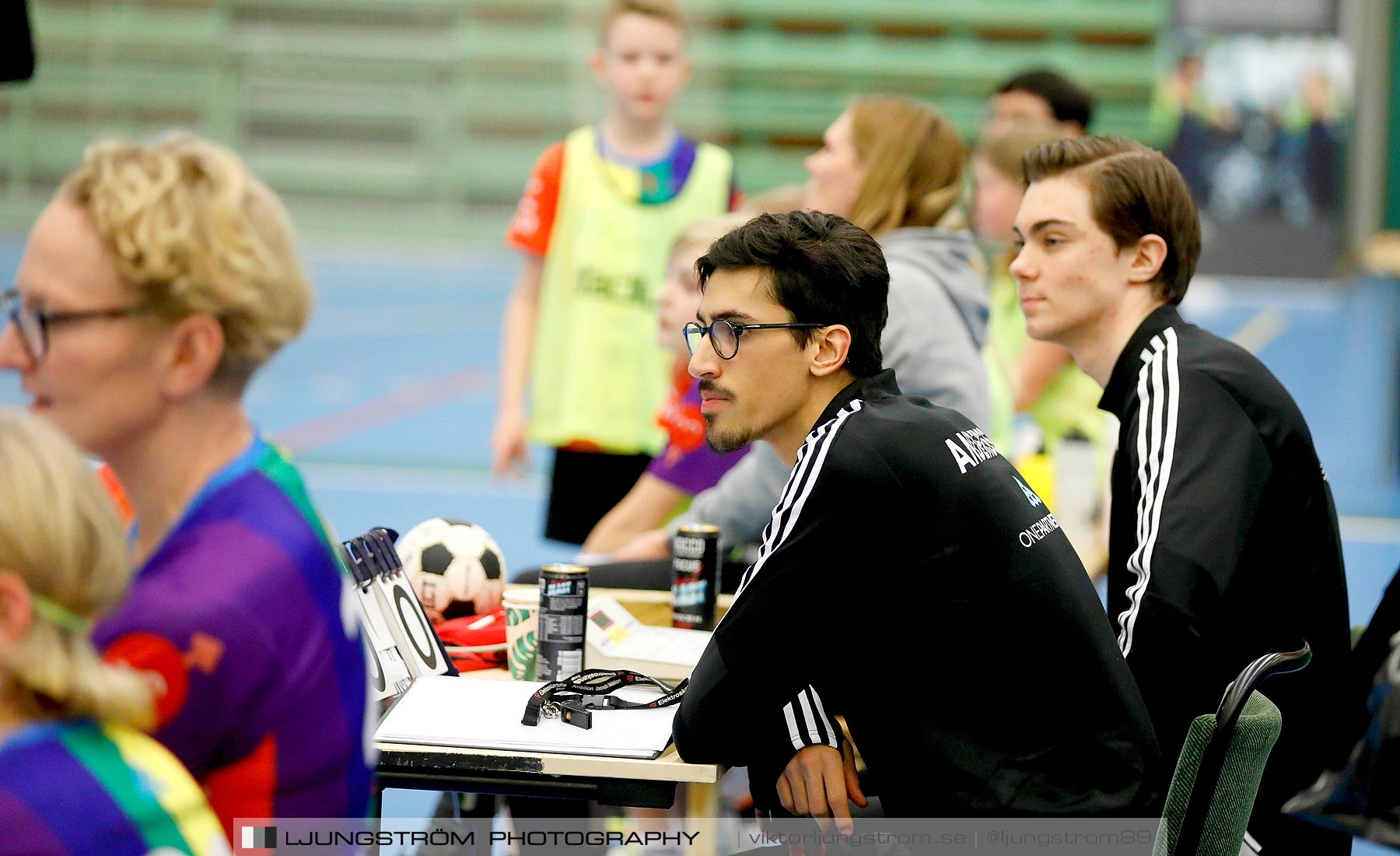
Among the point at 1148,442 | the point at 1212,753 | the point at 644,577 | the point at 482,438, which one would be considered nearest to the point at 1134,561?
the point at 1148,442

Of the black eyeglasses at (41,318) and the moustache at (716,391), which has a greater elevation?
the black eyeglasses at (41,318)

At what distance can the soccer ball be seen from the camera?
277 cm

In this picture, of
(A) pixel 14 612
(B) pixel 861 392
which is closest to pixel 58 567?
(A) pixel 14 612

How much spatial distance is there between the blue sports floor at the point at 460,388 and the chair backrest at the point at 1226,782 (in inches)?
164

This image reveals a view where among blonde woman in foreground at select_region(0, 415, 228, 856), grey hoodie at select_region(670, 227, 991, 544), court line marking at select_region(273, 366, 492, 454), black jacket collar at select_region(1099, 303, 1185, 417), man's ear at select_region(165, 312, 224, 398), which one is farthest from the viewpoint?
court line marking at select_region(273, 366, 492, 454)

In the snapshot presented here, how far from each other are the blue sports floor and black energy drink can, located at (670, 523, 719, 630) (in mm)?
3681

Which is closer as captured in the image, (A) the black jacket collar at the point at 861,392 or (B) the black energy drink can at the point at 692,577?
(A) the black jacket collar at the point at 861,392

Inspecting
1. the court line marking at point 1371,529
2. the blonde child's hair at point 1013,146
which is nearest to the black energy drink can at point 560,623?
the blonde child's hair at point 1013,146

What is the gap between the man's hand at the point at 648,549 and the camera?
354 centimetres

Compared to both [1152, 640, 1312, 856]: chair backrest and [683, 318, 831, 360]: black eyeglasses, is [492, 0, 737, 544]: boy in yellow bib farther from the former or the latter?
[1152, 640, 1312, 856]: chair backrest

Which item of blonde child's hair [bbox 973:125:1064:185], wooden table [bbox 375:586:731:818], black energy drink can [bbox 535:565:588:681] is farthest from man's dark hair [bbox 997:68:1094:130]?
wooden table [bbox 375:586:731:818]

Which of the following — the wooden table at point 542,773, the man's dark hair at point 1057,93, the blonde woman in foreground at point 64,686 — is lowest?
the wooden table at point 542,773

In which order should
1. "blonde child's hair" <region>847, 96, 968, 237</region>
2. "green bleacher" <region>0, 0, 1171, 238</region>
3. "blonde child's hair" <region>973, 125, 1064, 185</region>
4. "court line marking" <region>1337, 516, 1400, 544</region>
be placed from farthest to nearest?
"green bleacher" <region>0, 0, 1171, 238</region> → "court line marking" <region>1337, 516, 1400, 544</region> → "blonde child's hair" <region>973, 125, 1064, 185</region> → "blonde child's hair" <region>847, 96, 968, 237</region>

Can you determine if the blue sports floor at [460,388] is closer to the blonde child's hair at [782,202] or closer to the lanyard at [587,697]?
the blonde child's hair at [782,202]
